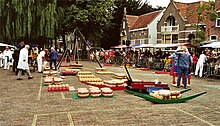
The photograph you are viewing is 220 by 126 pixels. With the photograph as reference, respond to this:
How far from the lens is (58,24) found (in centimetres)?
3634

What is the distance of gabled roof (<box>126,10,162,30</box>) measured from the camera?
2111 inches

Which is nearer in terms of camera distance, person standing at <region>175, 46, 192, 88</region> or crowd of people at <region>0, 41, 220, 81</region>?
person standing at <region>175, 46, 192, 88</region>

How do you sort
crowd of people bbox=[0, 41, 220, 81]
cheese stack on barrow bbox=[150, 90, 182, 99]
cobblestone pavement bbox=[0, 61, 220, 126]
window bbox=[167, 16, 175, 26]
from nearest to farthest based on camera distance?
1. cobblestone pavement bbox=[0, 61, 220, 126]
2. cheese stack on barrow bbox=[150, 90, 182, 99]
3. crowd of people bbox=[0, 41, 220, 81]
4. window bbox=[167, 16, 175, 26]

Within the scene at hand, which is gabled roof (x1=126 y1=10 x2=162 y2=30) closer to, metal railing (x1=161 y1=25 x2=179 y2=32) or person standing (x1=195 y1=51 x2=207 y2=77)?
metal railing (x1=161 y1=25 x2=179 y2=32)

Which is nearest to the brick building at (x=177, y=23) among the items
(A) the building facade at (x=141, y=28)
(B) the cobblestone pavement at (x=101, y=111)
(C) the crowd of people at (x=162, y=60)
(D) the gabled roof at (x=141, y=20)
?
(A) the building facade at (x=141, y=28)

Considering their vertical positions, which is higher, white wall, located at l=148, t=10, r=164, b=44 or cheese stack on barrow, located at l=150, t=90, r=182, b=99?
white wall, located at l=148, t=10, r=164, b=44

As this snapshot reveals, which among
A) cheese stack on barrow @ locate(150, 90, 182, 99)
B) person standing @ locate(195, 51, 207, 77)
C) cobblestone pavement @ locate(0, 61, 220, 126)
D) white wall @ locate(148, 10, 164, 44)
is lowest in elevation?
cobblestone pavement @ locate(0, 61, 220, 126)

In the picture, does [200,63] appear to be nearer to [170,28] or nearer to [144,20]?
[170,28]

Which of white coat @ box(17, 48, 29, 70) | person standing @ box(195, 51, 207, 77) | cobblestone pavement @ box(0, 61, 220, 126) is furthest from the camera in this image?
person standing @ box(195, 51, 207, 77)

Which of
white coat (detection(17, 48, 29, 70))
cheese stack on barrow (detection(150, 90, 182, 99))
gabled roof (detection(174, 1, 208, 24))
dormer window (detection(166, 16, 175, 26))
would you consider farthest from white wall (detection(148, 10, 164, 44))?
cheese stack on barrow (detection(150, 90, 182, 99))

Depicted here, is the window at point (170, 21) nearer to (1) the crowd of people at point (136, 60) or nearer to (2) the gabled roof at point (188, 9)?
(2) the gabled roof at point (188, 9)

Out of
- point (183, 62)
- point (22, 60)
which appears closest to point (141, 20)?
point (22, 60)

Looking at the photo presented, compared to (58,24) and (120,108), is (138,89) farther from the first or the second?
(58,24)

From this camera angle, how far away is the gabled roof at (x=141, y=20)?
53.6 metres
